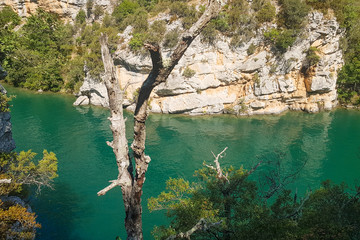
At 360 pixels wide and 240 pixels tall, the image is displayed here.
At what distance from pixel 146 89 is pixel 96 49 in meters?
43.5

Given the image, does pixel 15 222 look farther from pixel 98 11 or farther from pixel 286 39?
pixel 98 11

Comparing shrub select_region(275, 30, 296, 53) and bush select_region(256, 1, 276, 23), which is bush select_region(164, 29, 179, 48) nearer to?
bush select_region(256, 1, 276, 23)

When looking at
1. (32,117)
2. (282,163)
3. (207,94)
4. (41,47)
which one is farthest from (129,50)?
(282,163)

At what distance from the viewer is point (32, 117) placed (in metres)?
36.6

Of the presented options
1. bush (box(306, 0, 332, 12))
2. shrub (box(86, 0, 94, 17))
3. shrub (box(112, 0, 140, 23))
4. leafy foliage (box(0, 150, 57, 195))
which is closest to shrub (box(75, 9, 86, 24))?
shrub (box(86, 0, 94, 17))

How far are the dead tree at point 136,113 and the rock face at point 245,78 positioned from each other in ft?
115

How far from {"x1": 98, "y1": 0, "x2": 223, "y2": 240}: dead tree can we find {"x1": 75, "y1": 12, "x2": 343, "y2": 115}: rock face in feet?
115

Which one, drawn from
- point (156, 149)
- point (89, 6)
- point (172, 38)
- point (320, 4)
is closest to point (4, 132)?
point (156, 149)

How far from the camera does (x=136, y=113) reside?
245 inches

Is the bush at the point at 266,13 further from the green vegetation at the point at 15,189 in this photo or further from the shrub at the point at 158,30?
the green vegetation at the point at 15,189

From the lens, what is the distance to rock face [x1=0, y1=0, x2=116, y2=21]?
196 feet

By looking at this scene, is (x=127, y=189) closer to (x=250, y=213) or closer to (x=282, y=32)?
(x=250, y=213)

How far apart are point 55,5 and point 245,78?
1970 inches

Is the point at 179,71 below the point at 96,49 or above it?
below
